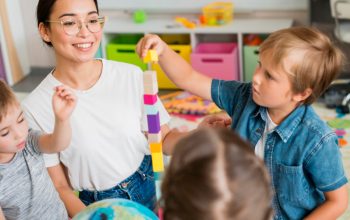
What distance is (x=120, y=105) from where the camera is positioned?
1.68m

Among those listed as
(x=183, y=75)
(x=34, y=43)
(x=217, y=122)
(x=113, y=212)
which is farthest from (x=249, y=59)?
(x=113, y=212)

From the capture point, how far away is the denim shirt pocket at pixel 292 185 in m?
1.46

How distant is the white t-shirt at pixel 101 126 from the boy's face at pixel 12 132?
19 cm

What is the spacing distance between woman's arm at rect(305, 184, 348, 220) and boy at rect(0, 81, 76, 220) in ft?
2.26

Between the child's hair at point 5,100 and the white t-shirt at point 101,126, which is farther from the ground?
the child's hair at point 5,100

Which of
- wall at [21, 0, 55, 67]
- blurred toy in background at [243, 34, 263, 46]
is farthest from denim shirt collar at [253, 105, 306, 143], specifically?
wall at [21, 0, 55, 67]

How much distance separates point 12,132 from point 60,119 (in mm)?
130

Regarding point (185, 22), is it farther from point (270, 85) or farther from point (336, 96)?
point (270, 85)

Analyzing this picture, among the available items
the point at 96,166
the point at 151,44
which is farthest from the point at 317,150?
the point at 96,166

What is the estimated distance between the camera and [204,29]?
390cm

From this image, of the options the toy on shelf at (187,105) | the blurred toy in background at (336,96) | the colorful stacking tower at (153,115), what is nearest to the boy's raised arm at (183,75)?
the colorful stacking tower at (153,115)

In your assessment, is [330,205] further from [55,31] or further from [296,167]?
[55,31]

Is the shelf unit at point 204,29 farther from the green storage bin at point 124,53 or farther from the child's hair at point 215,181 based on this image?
the child's hair at point 215,181

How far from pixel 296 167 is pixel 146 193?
0.52m
